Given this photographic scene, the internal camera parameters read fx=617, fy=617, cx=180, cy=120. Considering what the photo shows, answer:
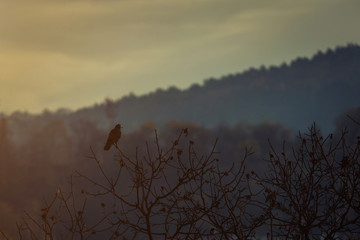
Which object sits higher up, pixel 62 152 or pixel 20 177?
pixel 62 152

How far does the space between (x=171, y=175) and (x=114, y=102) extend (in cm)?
7408

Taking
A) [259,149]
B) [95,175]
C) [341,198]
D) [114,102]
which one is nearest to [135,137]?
[95,175]

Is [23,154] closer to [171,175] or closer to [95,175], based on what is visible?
[95,175]

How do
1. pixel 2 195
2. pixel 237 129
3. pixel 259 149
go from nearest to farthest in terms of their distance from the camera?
pixel 2 195, pixel 259 149, pixel 237 129

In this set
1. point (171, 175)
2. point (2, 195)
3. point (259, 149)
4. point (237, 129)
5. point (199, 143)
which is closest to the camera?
point (2, 195)

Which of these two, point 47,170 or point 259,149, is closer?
point 47,170

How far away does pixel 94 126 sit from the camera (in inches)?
4742

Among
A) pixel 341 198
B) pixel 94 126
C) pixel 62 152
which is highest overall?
pixel 94 126

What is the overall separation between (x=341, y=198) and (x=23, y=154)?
316ft

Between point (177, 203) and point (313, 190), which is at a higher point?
point (313, 190)

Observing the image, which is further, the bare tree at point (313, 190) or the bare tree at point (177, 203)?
the bare tree at point (313, 190)

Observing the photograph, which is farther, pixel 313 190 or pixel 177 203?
pixel 313 190

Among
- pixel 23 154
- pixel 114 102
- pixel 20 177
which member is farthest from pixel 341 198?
pixel 114 102

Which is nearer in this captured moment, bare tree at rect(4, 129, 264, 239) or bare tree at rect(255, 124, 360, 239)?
bare tree at rect(4, 129, 264, 239)
